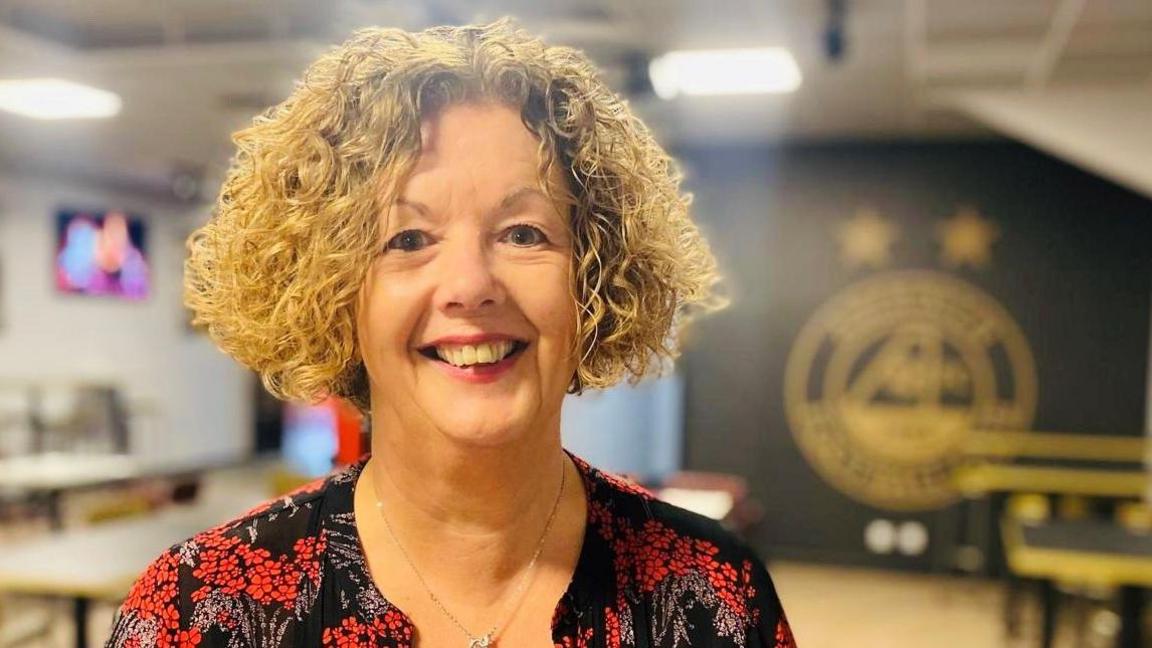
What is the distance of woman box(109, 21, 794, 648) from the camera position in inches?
36.3

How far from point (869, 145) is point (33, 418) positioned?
276 inches

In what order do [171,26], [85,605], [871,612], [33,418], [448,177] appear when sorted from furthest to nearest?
[33,418] → [871,612] → [171,26] → [85,605] → [448,177]

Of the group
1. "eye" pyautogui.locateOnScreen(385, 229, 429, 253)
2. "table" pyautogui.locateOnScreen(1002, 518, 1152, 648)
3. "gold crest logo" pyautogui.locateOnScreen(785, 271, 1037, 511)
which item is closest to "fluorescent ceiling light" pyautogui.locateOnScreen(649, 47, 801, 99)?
"gold crest logo" pyautogui.locateOnScreen(785, 271, 1037, 511)

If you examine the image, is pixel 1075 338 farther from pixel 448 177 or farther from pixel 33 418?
pixel 33 418

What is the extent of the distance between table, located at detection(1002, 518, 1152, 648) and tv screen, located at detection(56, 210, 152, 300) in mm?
8124

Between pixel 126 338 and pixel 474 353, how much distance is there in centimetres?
935

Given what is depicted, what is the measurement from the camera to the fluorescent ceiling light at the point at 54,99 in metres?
4.92

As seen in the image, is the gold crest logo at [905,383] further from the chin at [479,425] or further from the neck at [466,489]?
the chin at [479,425]

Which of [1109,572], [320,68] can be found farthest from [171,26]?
[1109,572]

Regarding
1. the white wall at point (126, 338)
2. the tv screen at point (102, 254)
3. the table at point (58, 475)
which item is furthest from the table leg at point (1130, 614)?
the tv screen at point (102, 254)

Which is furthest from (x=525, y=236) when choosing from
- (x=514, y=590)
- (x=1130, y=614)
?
(x=1130, y=614)

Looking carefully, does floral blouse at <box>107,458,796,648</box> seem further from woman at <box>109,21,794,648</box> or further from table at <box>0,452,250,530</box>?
table at <box>0,452,250,530</box>

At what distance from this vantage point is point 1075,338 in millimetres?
5828

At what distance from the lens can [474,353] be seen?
3.00 feet
